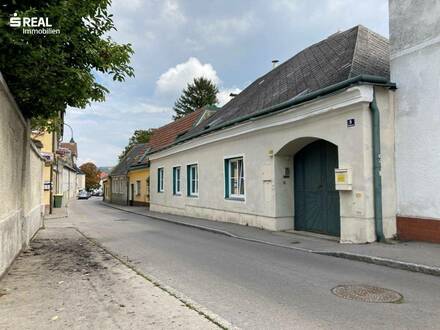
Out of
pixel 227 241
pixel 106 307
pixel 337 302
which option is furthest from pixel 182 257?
pixel 337 302

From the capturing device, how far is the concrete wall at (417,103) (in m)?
8.47

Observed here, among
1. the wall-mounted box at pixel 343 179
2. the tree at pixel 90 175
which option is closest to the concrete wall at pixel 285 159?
the wall-mounted box at pixel 343 179

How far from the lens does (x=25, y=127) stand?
8.80m

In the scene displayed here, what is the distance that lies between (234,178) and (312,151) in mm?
4269

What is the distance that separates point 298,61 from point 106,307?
43.5ft

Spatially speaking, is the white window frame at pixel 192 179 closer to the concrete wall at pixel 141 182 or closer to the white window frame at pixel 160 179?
the white window frame at pixel 160 179

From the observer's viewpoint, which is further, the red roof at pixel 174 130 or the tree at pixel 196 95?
the tree at pixel 196 95

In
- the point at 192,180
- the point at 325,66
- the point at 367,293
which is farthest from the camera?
the point at 192,180

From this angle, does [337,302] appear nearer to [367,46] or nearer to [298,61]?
[367,46]

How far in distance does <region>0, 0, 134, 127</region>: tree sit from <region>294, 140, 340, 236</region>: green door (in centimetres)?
610

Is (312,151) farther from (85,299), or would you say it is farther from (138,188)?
(138,188)

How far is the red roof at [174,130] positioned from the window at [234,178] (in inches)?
384

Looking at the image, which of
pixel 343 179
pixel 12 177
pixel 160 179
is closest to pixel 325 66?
pixel 343 179

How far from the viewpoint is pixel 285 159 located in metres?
12.5
